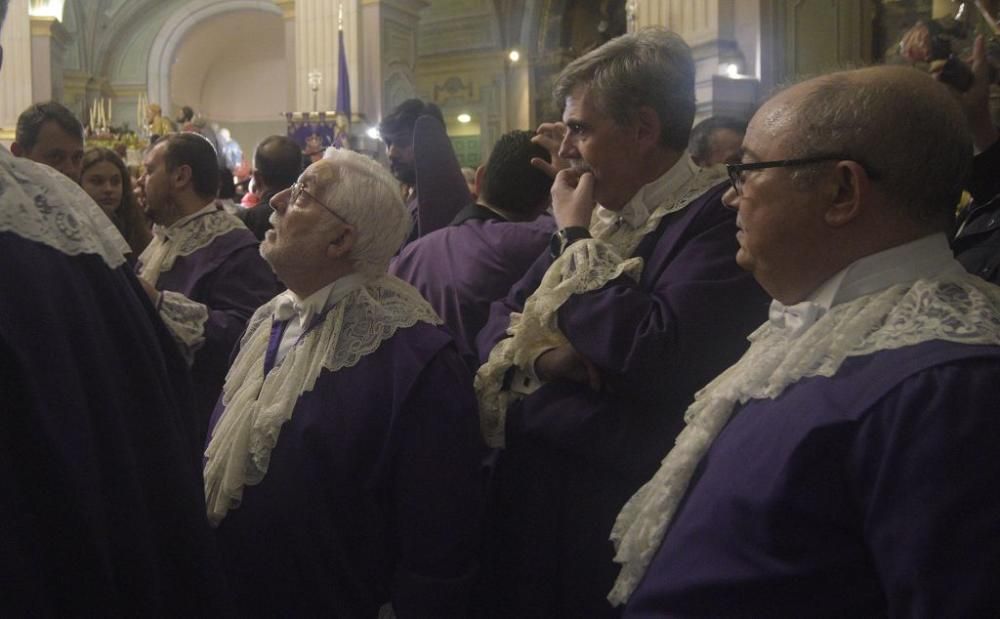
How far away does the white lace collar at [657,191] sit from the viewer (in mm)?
1896

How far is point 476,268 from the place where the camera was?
8.06ft

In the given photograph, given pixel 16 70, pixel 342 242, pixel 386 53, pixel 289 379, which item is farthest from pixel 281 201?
pixel 16 70

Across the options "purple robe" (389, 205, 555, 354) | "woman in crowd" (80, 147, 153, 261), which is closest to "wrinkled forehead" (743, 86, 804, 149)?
"purple robe" (389, 205, 555, 354)

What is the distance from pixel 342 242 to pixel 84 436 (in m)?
1.05

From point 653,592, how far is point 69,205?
35.9 inches

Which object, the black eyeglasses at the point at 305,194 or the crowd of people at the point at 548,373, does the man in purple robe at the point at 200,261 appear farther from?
the black eyeglasses at the point at 305,194

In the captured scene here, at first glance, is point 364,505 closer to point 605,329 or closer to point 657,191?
point 605,329

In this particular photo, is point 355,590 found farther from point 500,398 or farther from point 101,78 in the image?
point 101,78

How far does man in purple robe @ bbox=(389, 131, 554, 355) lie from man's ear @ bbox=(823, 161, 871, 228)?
126cm

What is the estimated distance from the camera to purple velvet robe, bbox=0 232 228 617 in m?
1.01

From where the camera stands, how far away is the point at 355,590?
1.88 m

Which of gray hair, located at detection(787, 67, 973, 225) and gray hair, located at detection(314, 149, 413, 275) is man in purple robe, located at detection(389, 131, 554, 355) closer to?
gray hair, located at detection(314, 149, 413, 275)

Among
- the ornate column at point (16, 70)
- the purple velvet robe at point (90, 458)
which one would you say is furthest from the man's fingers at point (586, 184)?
the ornate column at point (16, 70)

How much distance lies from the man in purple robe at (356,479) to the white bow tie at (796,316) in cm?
81
